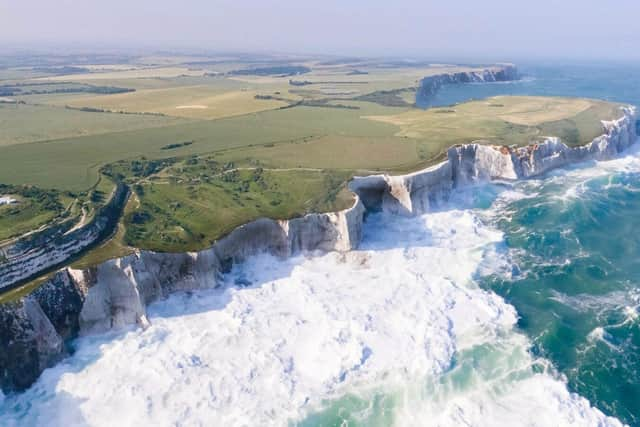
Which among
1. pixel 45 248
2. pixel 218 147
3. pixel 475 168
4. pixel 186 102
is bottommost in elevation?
pixel 475 168

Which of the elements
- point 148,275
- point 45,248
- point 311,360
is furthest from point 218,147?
point 311,360

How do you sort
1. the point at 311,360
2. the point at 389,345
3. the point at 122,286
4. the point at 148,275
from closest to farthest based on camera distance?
1. the point at 311,360
2. the point at 389,345
3. the point at 122,286
4. the point at 148,275

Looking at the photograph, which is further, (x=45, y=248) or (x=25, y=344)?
(x=45, y=248)

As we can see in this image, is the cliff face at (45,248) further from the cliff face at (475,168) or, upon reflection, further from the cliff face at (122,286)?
the cliff face at (475,168)

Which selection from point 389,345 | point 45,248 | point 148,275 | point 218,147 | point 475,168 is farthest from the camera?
point 218,147

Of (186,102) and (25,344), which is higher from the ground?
(186,102)

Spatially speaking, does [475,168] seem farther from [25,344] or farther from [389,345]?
[25,344]

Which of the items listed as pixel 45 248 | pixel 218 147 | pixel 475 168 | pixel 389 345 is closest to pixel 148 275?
pixel 45 248
